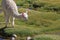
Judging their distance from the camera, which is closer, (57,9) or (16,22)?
(16,22)

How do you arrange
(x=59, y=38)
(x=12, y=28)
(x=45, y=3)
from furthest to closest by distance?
(x=45, y=3), (x=12, y=28), (x=59, y=38)

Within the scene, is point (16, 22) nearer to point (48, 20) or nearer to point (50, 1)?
point (48, 20)

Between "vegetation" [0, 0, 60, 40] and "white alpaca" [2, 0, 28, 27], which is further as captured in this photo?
"white alpaca" [2, 0, 28, 27]

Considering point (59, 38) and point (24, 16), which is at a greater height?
point (24, 16)

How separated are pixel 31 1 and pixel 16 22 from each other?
8229 millimetres

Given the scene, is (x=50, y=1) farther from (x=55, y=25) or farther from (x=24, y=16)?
(x=24, y=16)

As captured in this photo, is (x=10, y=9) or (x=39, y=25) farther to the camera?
(x=39, y=25)

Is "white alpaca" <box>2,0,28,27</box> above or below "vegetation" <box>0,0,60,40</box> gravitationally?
above

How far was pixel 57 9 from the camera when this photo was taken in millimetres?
19703

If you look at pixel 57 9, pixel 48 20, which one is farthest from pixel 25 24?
pixel 57 9

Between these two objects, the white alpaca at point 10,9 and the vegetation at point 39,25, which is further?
the white alpaca at point 10,9

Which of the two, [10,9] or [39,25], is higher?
[10,9]

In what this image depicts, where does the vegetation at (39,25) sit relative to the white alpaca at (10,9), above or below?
below

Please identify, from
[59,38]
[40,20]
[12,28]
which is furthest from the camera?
[40,20]
